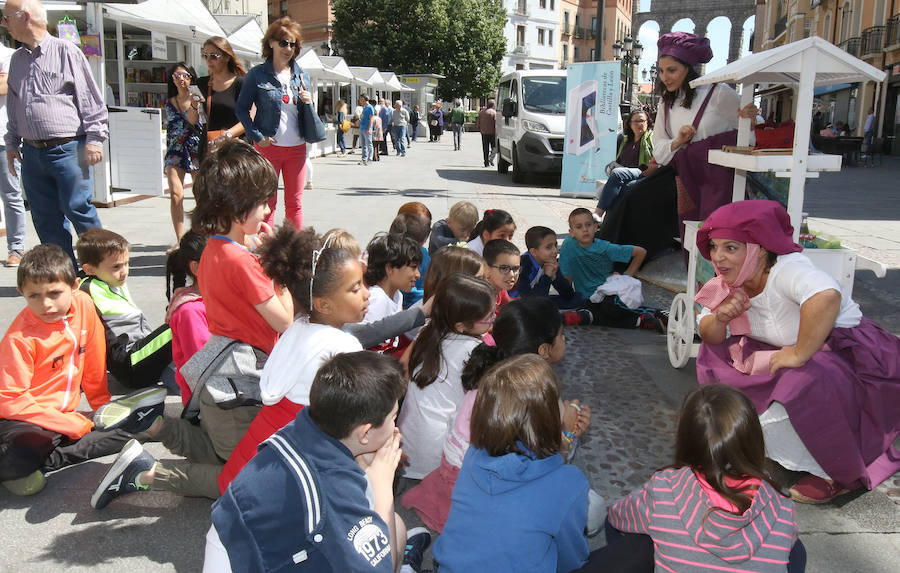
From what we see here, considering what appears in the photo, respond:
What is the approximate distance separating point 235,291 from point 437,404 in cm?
Result: 92

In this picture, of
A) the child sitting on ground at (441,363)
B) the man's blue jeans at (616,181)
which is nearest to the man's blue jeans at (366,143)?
the man's blue jeans at (616,181)

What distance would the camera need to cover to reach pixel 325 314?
8.86ft

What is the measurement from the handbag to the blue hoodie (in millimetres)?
4208

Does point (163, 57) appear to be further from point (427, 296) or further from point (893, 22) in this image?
point (893, 22)

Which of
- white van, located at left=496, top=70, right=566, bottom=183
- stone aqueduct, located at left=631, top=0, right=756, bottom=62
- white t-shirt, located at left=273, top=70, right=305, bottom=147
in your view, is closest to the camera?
white t-shirt, located at left=273, top=70, right=305, bottom=147

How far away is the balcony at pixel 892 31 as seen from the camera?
30.5m

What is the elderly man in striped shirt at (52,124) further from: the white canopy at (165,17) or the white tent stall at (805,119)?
the white canopy at (165,17)

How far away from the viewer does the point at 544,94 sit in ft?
49.9

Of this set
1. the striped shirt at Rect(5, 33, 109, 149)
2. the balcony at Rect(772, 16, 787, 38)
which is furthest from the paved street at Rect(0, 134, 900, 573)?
the balcony at Rect(772, 16, 787, 38)

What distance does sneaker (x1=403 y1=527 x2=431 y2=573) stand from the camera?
2.48m

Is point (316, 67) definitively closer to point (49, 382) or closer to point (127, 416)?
point (49, 382)

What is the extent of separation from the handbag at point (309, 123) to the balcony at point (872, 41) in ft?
110

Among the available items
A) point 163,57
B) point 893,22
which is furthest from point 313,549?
point 893,22

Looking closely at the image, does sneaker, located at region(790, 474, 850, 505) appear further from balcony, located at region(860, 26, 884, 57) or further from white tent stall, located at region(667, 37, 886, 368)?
balcony, located at region(860, 26, 884, 57)
